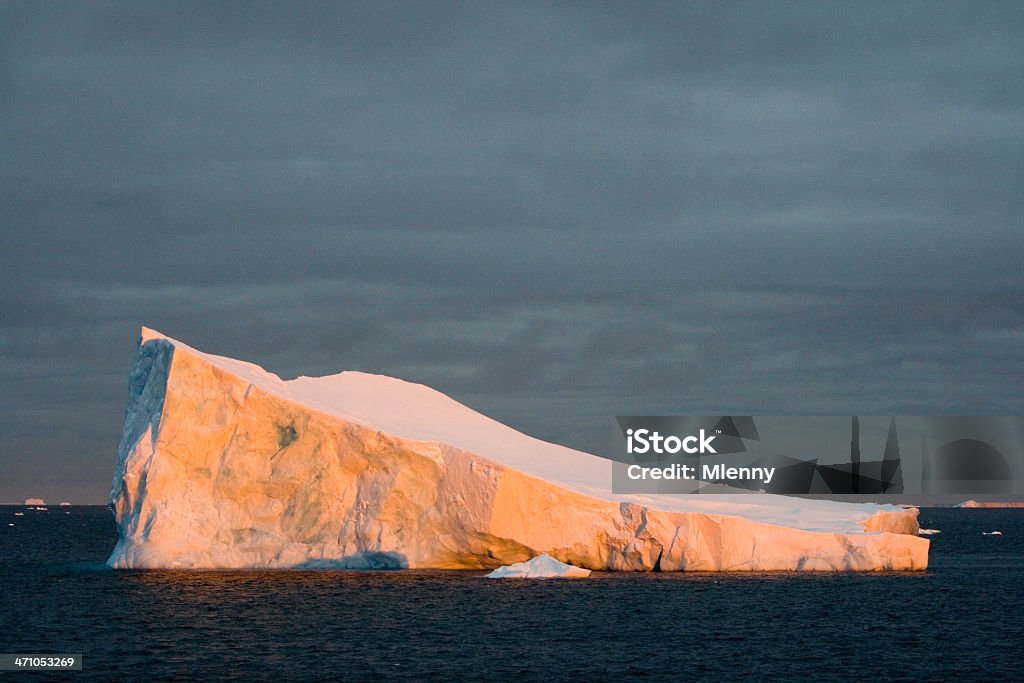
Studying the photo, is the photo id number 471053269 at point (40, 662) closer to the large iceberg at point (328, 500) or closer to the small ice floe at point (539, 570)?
the large iceberg at point (328, 500)

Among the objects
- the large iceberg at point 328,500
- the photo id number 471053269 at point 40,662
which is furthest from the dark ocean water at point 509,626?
the large iceberg at point 328,500

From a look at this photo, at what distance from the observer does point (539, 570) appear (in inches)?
1809

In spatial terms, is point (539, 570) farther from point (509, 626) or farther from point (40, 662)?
point (40, 662)

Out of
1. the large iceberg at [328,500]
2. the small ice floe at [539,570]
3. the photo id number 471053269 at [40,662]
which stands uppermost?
the large iceberg at [328,500]

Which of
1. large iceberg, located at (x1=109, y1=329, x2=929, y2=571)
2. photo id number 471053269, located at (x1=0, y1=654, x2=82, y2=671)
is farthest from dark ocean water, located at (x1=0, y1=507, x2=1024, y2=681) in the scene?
large iceberg, located at (x1=109, y1=329, x2=929, y2=571)

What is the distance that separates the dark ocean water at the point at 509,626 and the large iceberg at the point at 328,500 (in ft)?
3.87

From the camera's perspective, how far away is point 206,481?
45.2m

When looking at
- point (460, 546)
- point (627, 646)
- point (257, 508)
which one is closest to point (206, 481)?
point (257, 508)

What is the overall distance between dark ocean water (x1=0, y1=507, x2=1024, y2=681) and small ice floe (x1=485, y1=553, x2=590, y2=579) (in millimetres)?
474

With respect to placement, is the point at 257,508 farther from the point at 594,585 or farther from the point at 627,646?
the point at 627,646

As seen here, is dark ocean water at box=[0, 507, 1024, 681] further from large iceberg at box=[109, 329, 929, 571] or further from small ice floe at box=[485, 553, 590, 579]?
large iceberg at box=[109, 329, 929, 571]

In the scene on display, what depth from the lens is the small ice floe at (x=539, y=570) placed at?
4575 centimetres

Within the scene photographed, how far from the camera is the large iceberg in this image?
4478 centimetres

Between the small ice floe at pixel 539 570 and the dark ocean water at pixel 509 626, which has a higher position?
the small ice floe at pixel 539 570
